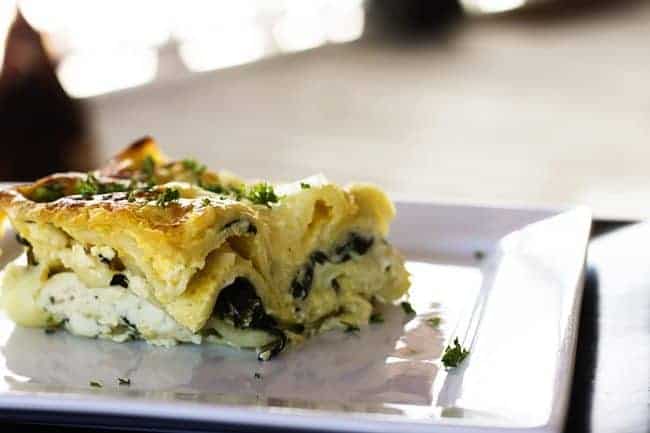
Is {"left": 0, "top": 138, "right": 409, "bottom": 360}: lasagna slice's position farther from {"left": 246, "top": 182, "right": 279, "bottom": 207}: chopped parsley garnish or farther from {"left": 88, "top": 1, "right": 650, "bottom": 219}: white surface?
{"left": 88, "top": 1, "right": 650, "bottom": 219}: white surface

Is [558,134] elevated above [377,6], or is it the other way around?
[377,6]

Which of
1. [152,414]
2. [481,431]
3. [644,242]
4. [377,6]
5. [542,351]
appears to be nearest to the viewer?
[481,431]

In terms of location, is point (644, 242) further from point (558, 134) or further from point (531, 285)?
point (558, 134)

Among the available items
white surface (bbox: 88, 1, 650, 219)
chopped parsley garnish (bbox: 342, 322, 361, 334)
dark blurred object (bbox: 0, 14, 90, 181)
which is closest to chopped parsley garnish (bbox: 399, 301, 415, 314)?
chopped parsley garnish (bbox: 342, 322, 361, 334)

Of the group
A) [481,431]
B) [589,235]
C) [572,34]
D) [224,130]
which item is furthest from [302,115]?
[481,431]

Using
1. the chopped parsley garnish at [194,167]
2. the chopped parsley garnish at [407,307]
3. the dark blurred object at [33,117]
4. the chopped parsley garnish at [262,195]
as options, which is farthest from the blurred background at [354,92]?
the chopped parsley garnish at [262,195]

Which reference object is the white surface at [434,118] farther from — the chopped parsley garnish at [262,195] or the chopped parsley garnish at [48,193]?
the chopped parsley garnish at [48,193]

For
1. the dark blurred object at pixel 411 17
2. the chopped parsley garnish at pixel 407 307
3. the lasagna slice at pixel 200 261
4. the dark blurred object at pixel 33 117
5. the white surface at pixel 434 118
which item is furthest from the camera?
the dark blurred object at pixel 411 17
